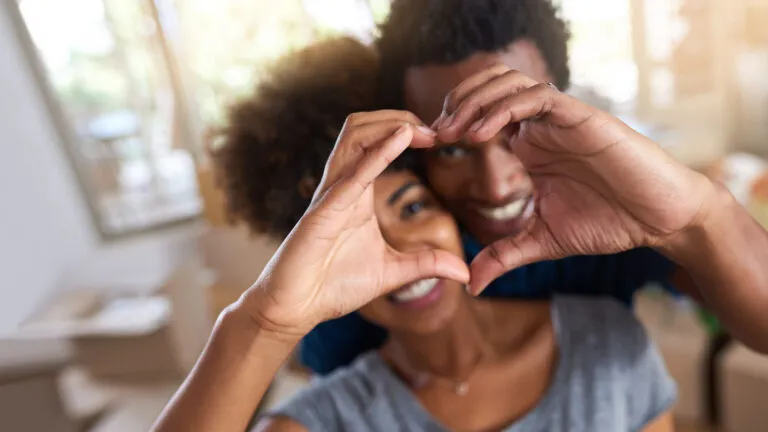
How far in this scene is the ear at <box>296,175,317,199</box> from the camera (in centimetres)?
50

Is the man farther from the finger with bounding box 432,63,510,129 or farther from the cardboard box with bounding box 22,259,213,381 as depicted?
the cardboard box with bounding box 22,259,213,381

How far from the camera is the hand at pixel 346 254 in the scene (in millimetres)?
397

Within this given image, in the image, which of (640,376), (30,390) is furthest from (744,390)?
(30,390)

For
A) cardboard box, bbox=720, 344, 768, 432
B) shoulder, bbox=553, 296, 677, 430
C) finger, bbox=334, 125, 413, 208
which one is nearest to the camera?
finger, bbox=334, 125, 413, 208

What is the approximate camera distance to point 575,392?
0.59 metres

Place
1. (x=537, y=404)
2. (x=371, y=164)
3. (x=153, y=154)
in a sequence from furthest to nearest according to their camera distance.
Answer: (x=153, y=154), (x=537, y=404), (x=371, y=164)

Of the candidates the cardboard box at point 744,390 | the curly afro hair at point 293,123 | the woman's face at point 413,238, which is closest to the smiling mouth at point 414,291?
the woman's face at point 413,238

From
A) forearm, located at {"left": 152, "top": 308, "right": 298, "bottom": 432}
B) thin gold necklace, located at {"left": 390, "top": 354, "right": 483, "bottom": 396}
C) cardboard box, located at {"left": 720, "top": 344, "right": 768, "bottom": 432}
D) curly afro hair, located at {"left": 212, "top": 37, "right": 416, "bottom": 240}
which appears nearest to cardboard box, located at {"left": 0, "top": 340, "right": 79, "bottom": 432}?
forearm, located at {"left": 152, "top": 308, "right": 298, "bottom": 432}

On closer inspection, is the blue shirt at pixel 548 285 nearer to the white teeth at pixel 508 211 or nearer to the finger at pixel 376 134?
the white teeth at pixel 508 211

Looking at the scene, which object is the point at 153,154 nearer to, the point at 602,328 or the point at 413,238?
the point at 413,238

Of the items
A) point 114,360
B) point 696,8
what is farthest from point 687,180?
point 696,8

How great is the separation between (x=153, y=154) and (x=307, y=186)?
1.46 ft

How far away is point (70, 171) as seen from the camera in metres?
0.72

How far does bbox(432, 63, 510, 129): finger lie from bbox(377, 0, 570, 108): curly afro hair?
0.12 ft
